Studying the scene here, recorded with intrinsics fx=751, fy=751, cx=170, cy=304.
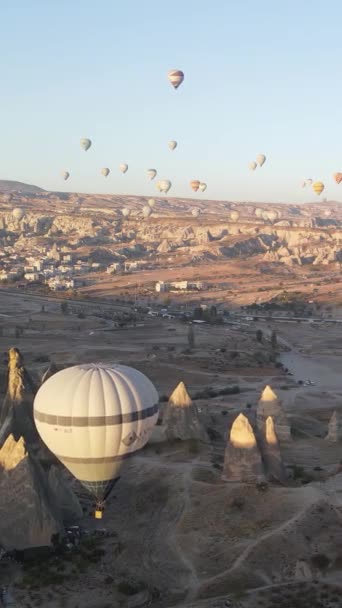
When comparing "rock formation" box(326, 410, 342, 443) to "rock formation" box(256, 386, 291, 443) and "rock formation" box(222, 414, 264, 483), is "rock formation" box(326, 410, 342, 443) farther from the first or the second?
"rock formation" box(222, 414, 264, 483)

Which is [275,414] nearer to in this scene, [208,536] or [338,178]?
[208,536]

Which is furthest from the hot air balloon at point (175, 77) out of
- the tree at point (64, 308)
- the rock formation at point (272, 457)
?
the rock formation at point (272, 457)

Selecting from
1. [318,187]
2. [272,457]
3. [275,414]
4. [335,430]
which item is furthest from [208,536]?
[318,187]

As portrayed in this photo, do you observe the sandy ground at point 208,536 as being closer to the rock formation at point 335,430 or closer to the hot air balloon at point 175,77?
the rock formation at point 335,430

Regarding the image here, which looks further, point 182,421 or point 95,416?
point 182,421

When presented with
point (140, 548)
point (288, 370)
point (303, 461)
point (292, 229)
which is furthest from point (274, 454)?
point (292, 229)
